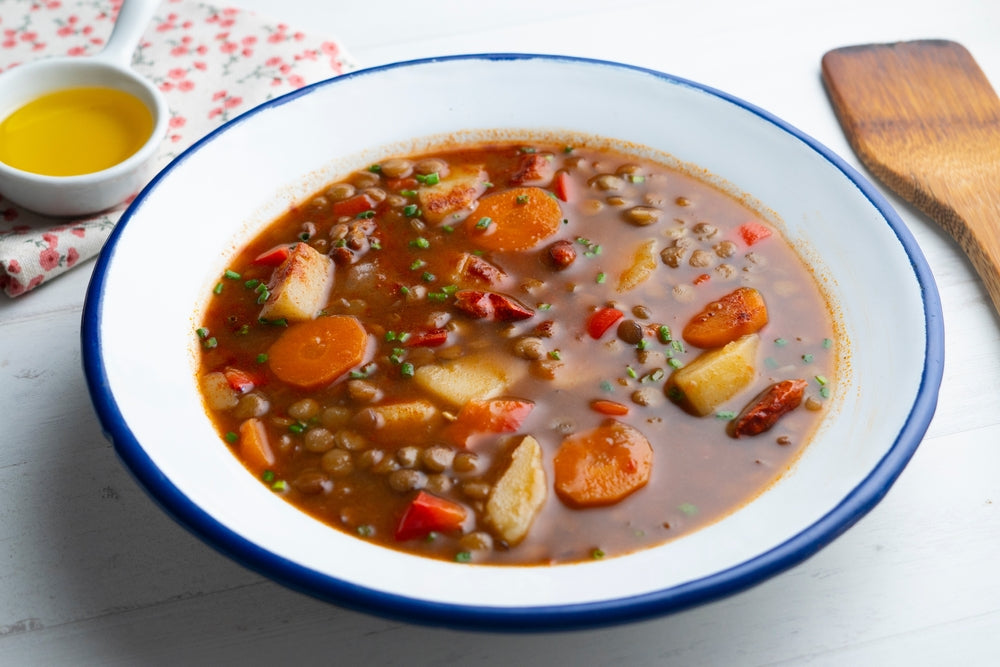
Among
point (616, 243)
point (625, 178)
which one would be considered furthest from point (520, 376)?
point (625, 178)

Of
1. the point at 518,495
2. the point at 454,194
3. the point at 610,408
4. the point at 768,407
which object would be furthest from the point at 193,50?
the point at 768,407

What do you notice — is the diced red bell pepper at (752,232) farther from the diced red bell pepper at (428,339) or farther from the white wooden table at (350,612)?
the diced red bell pepper at (428,339)

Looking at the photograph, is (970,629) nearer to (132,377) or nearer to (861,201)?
(861,201)

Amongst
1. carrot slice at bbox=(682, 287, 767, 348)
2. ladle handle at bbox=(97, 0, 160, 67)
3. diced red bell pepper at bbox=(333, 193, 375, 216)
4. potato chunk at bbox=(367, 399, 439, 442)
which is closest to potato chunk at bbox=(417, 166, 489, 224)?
diced red bell pepper at bbox=(333, 193, 375, 216)

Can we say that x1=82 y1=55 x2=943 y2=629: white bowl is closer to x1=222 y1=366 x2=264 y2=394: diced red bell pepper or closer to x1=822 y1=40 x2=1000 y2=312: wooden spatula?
x1=222 y1=366 x2=264 y2=394: diced red bell pepper

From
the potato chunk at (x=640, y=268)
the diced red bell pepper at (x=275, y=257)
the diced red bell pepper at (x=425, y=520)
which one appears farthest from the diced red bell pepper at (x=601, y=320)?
the diced red bell pepper at (x=275, y=257)
